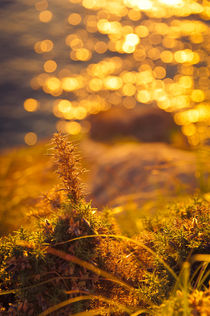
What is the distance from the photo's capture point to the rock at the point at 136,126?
694 cm

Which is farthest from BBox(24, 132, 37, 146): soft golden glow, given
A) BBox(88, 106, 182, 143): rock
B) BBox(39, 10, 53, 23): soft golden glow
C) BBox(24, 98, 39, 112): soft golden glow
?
BBox(39, 10, 53, 23): soft golden glow

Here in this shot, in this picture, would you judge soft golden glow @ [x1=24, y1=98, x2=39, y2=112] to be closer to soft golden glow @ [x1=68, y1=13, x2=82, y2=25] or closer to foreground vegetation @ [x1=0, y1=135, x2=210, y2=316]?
soft golden glow @ [x1=68, y1=13, x2=82, y2=25]

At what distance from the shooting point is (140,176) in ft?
11.7

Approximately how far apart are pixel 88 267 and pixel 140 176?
2.56 metres

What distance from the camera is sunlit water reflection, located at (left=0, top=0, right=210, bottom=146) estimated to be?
10.8 meters

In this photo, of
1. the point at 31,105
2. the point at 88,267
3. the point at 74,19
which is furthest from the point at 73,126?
the point at 74,19

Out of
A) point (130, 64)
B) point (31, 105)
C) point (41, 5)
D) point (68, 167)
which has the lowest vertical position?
point (68, 167)

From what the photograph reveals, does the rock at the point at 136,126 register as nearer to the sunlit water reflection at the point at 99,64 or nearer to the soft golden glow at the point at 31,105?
the sunlit water reflection at the point at 99,64

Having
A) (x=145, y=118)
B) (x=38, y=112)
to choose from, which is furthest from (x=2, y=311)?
(x=38, y=112)

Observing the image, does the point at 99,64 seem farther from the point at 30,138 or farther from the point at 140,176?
the point at 140,176

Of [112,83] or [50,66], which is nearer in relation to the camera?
[112,83]

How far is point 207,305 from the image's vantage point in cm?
92

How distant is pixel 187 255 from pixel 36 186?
2967 mm

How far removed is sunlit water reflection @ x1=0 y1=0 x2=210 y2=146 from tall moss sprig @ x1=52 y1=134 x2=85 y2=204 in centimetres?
549
